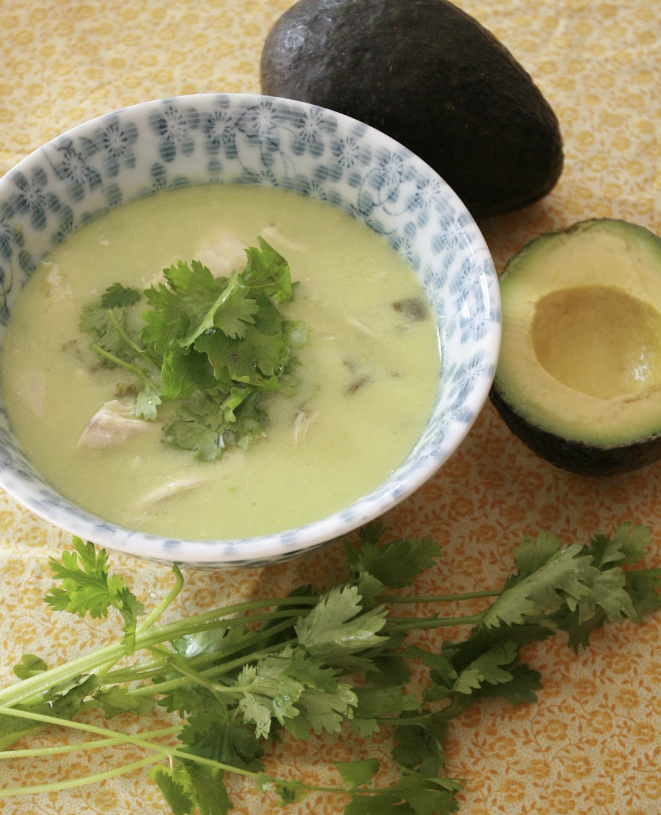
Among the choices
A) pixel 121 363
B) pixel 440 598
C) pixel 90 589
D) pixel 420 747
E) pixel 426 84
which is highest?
pixel 426 84

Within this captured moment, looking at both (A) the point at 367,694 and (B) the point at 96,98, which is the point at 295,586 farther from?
(B) the point at 96,98

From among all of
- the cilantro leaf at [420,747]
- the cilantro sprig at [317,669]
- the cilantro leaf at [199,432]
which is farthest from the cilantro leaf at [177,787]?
the cilantro leaf at [199,432]

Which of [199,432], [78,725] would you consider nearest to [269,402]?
[199,432]

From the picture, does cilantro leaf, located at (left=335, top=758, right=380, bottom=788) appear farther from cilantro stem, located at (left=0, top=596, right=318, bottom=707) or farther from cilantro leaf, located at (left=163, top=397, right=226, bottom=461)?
cilantro leaf, located at (left=163, top=397, right=226, bottom=461)

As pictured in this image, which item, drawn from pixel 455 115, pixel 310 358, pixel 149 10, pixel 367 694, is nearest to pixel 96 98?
pixel 149 10

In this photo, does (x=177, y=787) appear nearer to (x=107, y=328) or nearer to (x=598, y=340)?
(x=107, y=328)

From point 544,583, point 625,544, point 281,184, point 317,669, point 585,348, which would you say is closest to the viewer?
point 317,669
